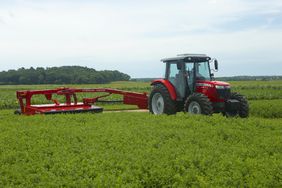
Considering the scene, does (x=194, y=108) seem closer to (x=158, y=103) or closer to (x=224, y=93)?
(x=224, y=93)

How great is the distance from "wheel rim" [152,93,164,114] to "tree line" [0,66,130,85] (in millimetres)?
60286

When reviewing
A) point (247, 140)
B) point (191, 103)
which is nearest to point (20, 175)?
point (247, 140)

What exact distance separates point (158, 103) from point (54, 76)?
206 ft

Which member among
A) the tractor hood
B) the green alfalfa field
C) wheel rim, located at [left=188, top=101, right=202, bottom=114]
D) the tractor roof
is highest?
the tractor roof

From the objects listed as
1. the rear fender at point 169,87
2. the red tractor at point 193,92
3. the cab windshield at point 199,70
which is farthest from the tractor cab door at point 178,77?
the cab windshield at point 199,70

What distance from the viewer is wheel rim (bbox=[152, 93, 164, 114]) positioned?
1577 centimetres

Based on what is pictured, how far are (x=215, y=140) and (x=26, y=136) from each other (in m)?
4.41

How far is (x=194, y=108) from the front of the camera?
545 inches

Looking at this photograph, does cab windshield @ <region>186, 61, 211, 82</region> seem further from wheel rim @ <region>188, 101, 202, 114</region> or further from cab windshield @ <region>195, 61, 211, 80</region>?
wheel rim @ <region>188, 101, 202, 114</region>

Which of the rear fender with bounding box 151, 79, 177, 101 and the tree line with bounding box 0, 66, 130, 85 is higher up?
the tree line with bounding box 0, 66, 130, 85

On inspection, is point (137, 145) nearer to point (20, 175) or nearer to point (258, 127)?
point (20, 175)

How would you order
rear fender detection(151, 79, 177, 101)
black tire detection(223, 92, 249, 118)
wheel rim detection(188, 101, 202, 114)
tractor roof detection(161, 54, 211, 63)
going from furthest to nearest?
rear fender detection(151, 79, 177, 101)
tractor roof detection(161, 54, 211, 63)
black tire detection(223, 92, 249, 118)
wheel rim detection(188, 101, 202, 114)

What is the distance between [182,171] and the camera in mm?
6656

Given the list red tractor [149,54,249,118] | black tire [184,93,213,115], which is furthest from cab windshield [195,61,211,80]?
black tire [184,93,213,115]
